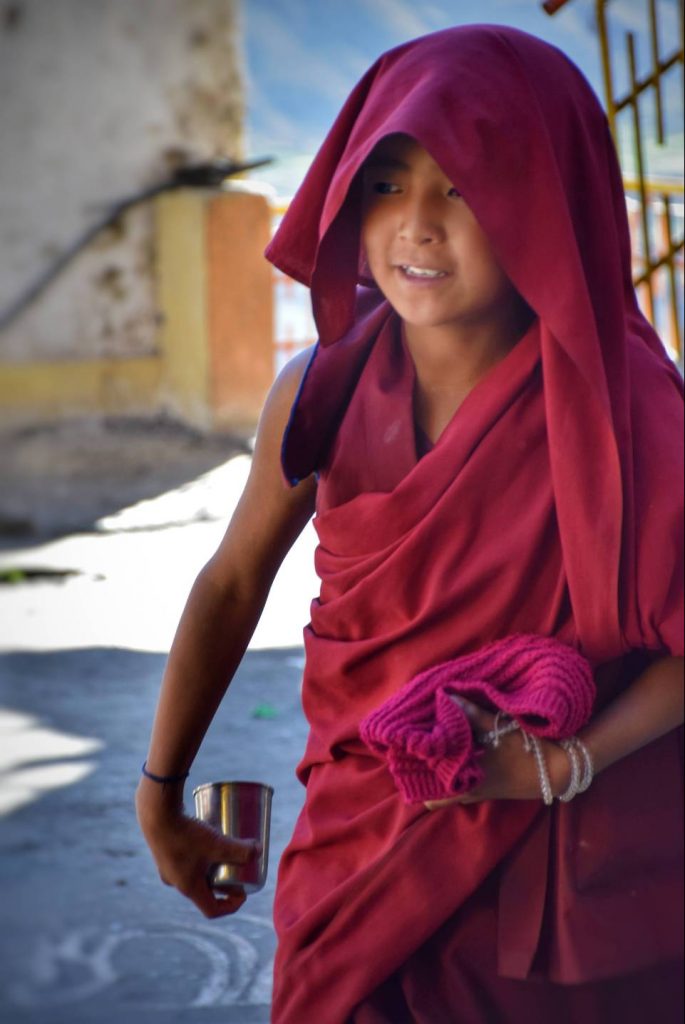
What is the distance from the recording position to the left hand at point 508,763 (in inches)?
52.0

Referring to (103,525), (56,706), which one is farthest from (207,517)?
(56,706)

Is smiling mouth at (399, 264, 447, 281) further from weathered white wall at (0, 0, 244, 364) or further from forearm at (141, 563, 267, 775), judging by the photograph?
weathered white wall at (0, 0, 244, 364)

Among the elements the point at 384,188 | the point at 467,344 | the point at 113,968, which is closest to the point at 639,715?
the point at 467,344

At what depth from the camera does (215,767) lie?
383 centimetres

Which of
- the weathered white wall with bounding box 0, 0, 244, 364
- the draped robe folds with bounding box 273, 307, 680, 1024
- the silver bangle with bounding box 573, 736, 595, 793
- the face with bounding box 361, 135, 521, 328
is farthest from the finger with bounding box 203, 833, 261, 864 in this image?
the weathered white wall with bounding box 0, 0, 244, 364

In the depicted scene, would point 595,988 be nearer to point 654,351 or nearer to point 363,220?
point 654,351

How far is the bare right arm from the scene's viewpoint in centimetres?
163

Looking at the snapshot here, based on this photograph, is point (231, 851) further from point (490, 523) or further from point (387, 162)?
point (387, 162)

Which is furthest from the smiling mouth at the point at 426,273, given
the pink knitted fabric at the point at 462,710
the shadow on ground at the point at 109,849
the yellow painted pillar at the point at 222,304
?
the yellow painted pillar at the point at 222,304

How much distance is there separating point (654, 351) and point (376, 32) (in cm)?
1056

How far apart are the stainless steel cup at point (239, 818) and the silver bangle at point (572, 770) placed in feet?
1.41

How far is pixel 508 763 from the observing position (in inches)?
52.1

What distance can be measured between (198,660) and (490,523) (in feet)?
1.41

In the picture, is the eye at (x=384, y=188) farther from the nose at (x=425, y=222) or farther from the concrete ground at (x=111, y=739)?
the concrete ground at (x=111, y=739)
